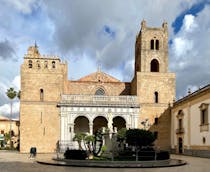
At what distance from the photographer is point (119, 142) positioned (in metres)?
28.2

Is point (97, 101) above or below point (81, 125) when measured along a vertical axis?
above

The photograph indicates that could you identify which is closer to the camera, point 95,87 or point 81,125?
point 81,125

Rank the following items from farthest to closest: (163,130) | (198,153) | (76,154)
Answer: (163,130)
(198,153)
(76,154)

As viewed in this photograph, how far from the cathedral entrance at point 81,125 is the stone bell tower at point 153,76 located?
7373mm

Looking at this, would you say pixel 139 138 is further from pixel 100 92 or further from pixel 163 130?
Answer: pixel 100 92

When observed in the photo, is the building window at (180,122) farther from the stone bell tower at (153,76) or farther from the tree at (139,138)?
the tree at (139,138)

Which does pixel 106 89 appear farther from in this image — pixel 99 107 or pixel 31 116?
pixel 31 116

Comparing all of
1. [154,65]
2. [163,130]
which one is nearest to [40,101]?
[163,130]

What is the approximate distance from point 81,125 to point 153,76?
11219 mm

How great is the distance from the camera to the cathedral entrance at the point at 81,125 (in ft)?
150

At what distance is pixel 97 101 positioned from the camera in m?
42.9

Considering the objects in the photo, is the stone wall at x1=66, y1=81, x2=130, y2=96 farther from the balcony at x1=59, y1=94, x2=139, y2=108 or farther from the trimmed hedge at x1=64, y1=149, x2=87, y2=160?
the trimmed hedge at x1=64, y1=149, x2=87, y2=160

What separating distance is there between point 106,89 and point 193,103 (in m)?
15.2

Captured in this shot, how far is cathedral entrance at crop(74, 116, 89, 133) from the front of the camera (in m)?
45.6
